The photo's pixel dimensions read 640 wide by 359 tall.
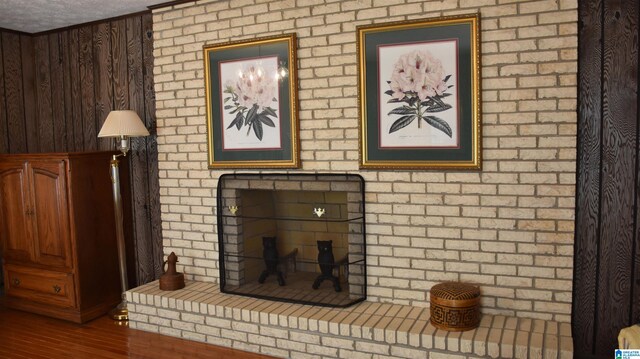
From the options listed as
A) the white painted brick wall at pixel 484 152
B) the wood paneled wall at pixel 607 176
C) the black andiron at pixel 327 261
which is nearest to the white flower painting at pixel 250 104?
the white painted brick wall at pixel 484 152

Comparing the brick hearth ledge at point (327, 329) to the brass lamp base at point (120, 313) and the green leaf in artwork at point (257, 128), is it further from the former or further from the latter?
the green leaf in artwork at point (257, 128)

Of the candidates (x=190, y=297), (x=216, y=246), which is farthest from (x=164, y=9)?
(x=190, y=297)

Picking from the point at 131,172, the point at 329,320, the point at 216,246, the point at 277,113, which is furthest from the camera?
the point at 131,172

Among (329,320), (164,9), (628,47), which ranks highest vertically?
(164,9)

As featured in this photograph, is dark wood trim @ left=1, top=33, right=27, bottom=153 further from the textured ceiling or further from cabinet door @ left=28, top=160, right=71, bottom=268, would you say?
cabinet door @ left=28, top=160, right=71, bottom=268

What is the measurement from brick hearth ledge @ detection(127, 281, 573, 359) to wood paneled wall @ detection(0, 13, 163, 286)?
0.73 m

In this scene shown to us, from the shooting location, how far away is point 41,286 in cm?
429

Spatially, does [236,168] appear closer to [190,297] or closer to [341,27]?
[190,297]

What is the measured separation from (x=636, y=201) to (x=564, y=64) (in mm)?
861

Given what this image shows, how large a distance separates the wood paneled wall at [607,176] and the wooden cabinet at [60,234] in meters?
3.55

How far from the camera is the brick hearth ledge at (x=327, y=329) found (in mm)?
2807

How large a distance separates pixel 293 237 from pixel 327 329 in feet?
2.95

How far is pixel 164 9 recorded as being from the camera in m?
4.06

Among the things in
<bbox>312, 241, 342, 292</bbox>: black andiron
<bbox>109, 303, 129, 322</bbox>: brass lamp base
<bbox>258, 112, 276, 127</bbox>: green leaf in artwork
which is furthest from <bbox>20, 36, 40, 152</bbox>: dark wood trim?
<bbox>312, 241, 342, 292</bbox>: black andiron
